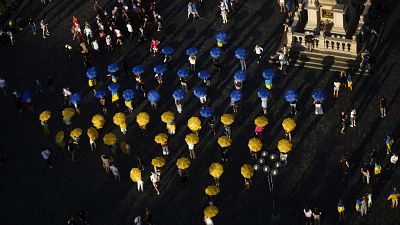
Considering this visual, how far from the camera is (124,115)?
6525 centimetres

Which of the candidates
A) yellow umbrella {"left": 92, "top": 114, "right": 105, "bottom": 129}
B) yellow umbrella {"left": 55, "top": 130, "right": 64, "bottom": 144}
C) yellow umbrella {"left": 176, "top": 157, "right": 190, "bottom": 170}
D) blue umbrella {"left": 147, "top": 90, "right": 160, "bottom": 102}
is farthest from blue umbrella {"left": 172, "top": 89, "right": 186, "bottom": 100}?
yellow umbrella {"left": 55, "top": 130, "right": 64, "bottom": 144}

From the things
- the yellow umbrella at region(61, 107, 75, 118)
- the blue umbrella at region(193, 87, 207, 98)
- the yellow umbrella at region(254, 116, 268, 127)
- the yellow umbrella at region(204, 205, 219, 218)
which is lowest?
the yellow umbrella at region(204, 205, 219, 218)

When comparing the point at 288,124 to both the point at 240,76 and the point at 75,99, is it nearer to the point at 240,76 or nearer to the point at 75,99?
the point at 240,76

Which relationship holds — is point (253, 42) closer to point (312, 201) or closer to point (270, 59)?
point (270, 59)

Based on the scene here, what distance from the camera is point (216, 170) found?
57.8 metres

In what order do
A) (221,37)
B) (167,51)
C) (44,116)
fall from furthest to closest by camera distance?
(221,37) → (167,51) → (44,116)

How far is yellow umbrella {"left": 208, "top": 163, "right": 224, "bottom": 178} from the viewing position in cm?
5781

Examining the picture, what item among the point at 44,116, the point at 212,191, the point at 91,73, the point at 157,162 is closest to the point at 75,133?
the point at 44,116

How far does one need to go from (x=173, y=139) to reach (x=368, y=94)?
18013 millimetres

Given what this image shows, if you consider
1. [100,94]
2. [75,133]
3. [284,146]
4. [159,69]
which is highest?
[100,94]

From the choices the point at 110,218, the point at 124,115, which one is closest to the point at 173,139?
the point at 124,115

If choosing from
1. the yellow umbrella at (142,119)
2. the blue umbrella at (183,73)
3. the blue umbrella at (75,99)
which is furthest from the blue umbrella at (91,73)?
the yellow umbrella at (142,119)

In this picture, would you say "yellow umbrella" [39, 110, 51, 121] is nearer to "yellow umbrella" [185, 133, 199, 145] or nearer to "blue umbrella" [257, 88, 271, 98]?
"yellow umbrella" [185, 133, 199, 145]

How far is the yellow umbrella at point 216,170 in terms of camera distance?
190ft
